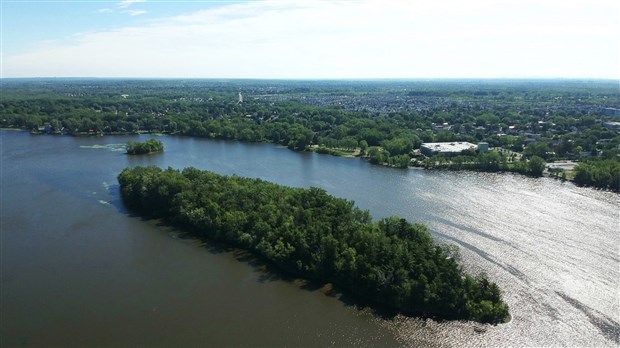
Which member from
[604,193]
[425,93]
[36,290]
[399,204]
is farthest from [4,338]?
[425,93]

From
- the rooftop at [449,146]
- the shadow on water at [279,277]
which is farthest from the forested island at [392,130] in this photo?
the shadow on water at [279,277]

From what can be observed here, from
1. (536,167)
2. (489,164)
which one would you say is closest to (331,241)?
(489,164)

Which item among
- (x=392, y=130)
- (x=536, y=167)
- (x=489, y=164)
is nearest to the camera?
(x=536, y=167)

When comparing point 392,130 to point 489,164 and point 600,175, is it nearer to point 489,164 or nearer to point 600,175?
point 489,164

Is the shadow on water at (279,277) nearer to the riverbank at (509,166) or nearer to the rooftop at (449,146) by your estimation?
the riverbank at (509,166)

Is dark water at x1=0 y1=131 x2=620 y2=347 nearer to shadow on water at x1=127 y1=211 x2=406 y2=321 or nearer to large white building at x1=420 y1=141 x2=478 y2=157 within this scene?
shadow on water at x1=127 y1=211 x2=406 y2=321

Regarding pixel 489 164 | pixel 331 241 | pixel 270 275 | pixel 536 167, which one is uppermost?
pixel 331 241
